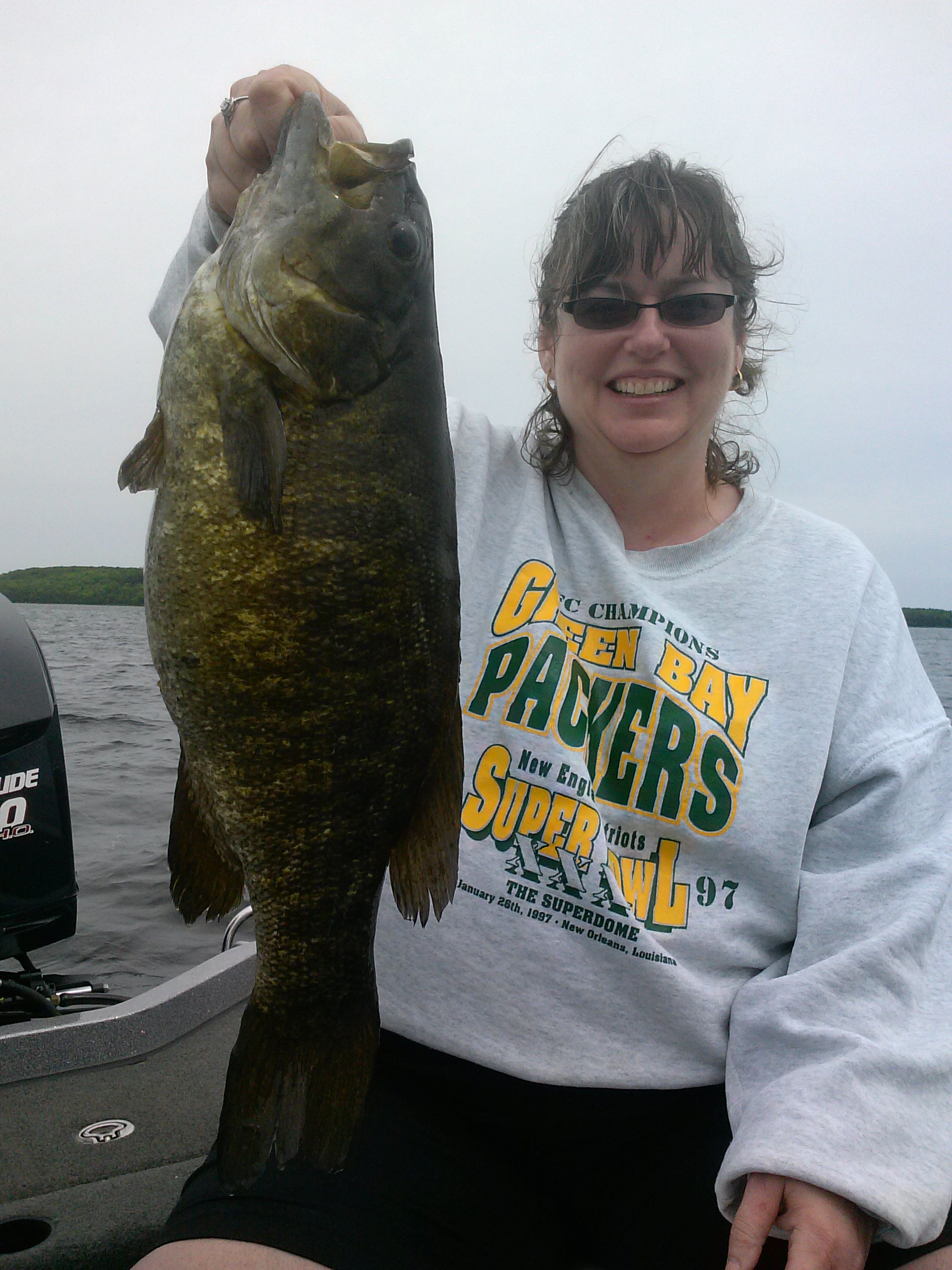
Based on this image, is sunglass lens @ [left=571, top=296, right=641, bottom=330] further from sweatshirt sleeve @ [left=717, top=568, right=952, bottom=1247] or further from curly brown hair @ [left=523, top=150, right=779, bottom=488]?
sweatshirt sleeve @ [left=717, top=568, right=952, bottom=1247]

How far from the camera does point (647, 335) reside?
2.16 meters

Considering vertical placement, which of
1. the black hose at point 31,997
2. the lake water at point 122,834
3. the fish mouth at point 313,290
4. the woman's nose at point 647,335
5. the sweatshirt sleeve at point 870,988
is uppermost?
the woman's nose at point 647,335

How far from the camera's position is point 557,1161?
72.5 inches

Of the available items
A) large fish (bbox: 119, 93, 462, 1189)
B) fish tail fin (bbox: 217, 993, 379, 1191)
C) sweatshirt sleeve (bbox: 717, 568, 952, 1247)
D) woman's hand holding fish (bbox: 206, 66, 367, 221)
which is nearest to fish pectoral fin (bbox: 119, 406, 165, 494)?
large fish (bbox: 119, 93, 462, 1189)

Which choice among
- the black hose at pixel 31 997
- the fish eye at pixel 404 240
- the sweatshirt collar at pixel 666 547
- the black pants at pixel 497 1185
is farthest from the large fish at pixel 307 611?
the black hose at pixel 31 997

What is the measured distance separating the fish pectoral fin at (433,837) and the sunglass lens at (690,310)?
1.25 metres

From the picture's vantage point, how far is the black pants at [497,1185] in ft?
5.00

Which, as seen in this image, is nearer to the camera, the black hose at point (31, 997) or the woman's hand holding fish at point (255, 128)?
the woman's hand holding fish at point (255, 128)

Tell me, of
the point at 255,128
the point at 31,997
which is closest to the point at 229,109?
the point at 255,128

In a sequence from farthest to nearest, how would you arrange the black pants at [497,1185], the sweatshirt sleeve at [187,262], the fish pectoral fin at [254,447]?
1. the sweatshirt sleeve at [187,262]
2. the black pants at [497,1185]
3. the fish pectoral fin at [254,447]

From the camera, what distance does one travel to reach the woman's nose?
216cm

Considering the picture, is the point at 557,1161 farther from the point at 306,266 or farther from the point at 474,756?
the point at 306,266

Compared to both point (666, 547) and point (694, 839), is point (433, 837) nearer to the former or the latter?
point (694, 839)

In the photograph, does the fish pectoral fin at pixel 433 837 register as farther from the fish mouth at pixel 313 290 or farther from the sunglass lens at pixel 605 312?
the sunglass lens at pixel 605 312
